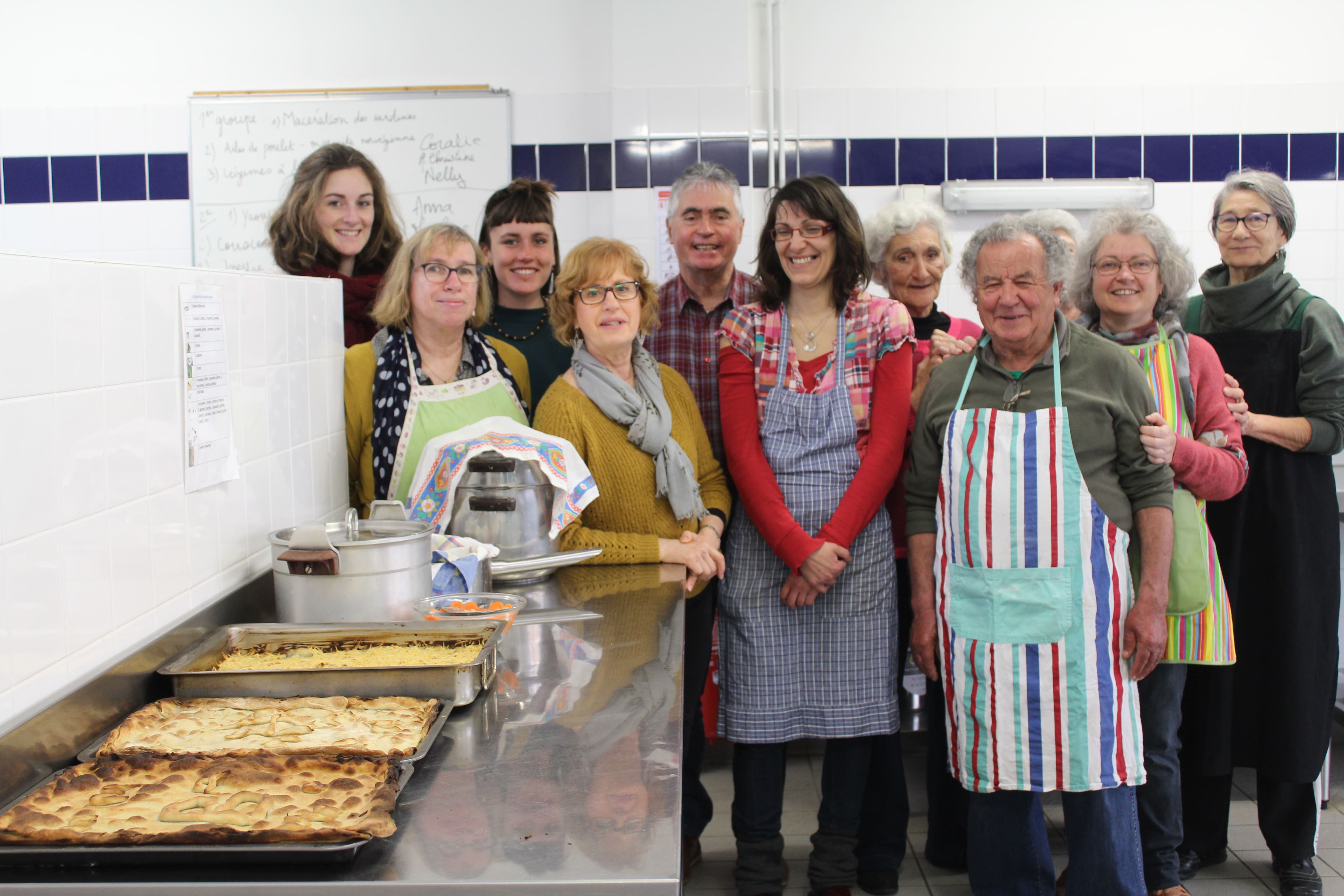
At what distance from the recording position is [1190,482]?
6.78 ft

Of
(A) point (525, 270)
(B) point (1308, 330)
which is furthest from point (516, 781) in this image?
(B) point (1308, 330)

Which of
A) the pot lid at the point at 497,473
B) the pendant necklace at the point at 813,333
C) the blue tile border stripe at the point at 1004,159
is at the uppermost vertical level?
the blue tile border stripe at the point at 1004,159

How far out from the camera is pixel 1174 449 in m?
1.96

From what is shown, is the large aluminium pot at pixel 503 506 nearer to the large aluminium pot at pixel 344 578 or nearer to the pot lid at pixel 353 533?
the pot lid at pixel 353 533

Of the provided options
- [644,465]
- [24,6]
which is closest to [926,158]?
[644,465]

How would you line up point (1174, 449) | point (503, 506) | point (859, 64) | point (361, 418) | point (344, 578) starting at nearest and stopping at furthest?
point (344, 578)
point (503, 506)
point (1174, 449)
point (361, 418)
point (859, 64)

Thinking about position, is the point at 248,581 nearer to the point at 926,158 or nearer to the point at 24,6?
the point at 926,158

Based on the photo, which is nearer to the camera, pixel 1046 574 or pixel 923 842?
pixel 1046 574

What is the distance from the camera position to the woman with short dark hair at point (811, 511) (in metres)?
2.20

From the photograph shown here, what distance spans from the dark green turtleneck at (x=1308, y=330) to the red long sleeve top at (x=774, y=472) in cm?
81

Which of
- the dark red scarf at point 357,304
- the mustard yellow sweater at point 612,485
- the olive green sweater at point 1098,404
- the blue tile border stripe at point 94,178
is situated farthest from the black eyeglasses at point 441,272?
the blue tile border stripe at point 94,178

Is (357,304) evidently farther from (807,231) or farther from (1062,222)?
(1062,222)

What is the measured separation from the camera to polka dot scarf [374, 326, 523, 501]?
2090 mm

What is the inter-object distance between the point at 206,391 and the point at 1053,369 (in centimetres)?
147
